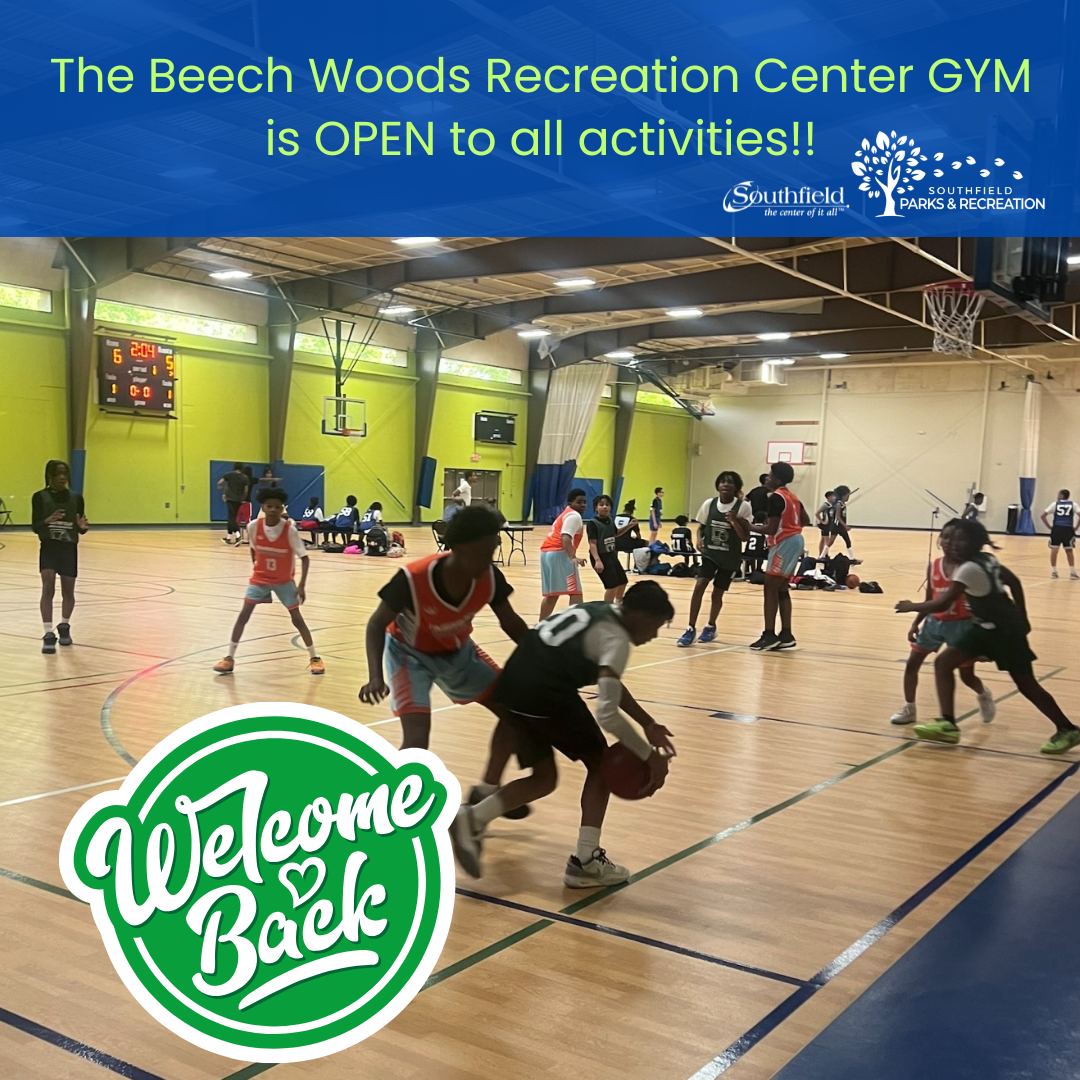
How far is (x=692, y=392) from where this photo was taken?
4572cm

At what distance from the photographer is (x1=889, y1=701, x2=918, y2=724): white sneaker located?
7.11 m

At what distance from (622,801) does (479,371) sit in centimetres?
3211

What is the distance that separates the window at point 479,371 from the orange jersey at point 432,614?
3082 cm

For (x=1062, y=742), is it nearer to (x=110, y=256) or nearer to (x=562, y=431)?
(x=110, y=256)

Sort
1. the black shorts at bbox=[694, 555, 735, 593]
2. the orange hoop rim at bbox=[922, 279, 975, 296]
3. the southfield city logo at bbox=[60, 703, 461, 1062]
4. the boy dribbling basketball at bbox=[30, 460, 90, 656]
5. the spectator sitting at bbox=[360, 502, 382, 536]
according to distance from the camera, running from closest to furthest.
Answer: the southfield city logo at bbox=[60, 703, 461, 1062] < the boy dribbling basketball at bbox=[30, 460, 90, 656] < the black shorts at bbox=[694, 555, 735, 593] < the orange hoop rim at bbox=[922, 279, 975, 296] < the spectator sitting at bbox=[360, 502, 382, 536]

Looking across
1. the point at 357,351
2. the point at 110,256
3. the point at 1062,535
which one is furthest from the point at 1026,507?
the point at 110,256

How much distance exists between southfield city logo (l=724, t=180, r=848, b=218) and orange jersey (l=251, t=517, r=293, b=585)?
1297 cm

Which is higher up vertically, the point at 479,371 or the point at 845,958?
the point at 479,371

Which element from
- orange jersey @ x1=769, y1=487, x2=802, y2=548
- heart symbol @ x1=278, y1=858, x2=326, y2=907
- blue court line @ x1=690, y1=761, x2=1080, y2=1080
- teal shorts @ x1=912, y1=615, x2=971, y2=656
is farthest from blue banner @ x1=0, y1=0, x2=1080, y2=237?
heart symbol @ x1=278, y1=858, x2=326, y2=907

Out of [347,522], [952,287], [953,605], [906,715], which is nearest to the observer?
[953,605]

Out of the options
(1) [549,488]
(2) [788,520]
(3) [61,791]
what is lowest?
(3) [61,791]

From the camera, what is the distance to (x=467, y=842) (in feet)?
13.1

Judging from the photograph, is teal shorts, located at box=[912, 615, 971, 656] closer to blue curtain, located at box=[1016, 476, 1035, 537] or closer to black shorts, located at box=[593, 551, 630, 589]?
black shorts, located at box=[593, 551, 630, 589]

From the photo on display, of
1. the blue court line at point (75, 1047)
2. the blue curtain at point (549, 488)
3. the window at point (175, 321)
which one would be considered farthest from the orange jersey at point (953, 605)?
the blue curtain at point (549, 488)
